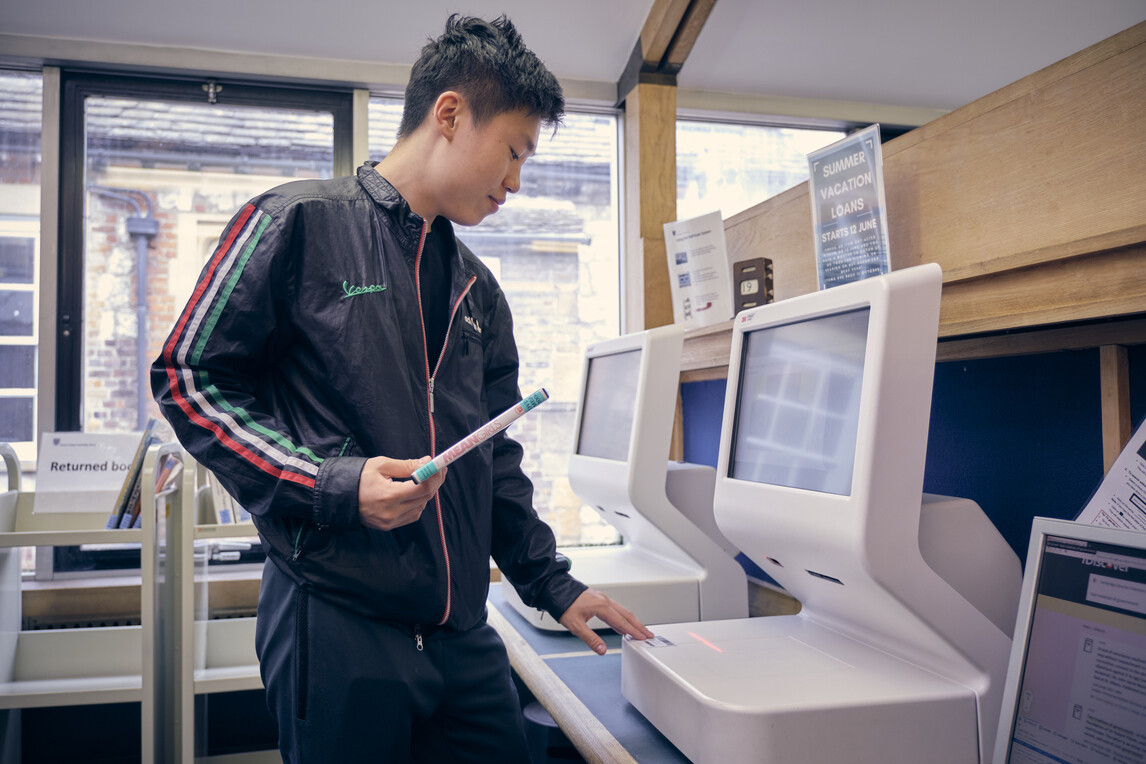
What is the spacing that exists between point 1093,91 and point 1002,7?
93.4 inches

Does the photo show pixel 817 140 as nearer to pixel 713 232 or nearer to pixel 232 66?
pixel 713 232

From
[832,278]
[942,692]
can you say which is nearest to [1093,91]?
[832,278]

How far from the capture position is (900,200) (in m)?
1.44

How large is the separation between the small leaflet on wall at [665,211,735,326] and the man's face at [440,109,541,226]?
3.32 ft

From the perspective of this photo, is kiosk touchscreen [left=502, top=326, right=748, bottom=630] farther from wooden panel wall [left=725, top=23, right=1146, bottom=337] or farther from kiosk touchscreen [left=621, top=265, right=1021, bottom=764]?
wooden panel wall [left=725, top=23, right=1146, bottom=337]

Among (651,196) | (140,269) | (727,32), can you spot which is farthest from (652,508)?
(140,269)

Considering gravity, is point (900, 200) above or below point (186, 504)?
above

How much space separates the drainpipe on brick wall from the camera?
2953 mm

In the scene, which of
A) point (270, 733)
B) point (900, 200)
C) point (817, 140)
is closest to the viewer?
point (900, 200)

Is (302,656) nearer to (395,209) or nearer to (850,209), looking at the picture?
(395,209)

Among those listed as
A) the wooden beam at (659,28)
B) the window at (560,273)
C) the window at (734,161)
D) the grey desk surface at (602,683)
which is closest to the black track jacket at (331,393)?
the grey desk surface at (602,683)

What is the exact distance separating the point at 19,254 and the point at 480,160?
2.55 m

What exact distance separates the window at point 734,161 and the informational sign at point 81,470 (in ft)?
7.62

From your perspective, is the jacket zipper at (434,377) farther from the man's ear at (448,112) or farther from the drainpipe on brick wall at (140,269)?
the drainpipe on brick wall at (140,269)
